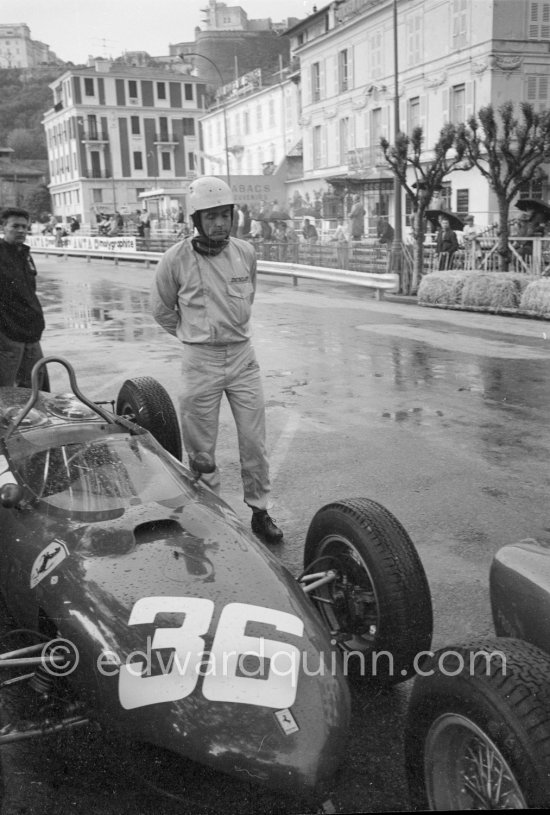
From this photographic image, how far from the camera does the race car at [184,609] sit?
7.38ft

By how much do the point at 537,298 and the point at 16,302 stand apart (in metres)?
10.4

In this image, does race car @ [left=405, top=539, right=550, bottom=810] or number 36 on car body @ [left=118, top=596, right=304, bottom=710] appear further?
number 36 on car body @ [left=118, top=596, right=304, bottom=710]

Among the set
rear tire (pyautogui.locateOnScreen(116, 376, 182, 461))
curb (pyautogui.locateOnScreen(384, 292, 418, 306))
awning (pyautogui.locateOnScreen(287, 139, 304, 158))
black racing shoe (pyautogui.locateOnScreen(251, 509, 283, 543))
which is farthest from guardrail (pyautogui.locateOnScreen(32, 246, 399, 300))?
awning (pyautogui.locateOnScreen(287, 139, 304, 158))

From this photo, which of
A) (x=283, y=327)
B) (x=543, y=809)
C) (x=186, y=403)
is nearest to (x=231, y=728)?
(x=543, y=809)


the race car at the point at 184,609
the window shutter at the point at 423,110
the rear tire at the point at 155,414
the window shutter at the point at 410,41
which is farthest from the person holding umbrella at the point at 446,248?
the window shutter at the point at 410,41

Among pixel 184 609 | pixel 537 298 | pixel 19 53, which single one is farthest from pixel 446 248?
pixel 19 53

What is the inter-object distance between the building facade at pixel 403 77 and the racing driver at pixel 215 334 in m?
24.0

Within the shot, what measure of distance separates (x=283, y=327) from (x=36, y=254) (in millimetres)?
31943

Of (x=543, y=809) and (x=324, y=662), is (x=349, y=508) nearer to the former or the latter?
(x=324, y=662)

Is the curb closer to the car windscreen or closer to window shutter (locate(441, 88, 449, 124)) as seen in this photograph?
the car windscreen

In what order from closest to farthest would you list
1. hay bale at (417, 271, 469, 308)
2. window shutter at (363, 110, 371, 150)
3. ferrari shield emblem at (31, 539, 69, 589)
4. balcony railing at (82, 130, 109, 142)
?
ferrari shield emblem at (31, 539, 69, 589) < hay bale at (417, 271, 469, 308) < window shutter at (363, 110, 371, 150) < balcony railing at (82, 130, 109, 142)

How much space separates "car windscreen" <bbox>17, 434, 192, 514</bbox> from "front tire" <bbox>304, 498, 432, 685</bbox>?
0.69 meters

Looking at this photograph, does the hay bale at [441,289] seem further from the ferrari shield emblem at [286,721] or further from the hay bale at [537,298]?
the ferrari shield emblem at [286,721]

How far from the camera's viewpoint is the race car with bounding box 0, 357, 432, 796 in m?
2.25
